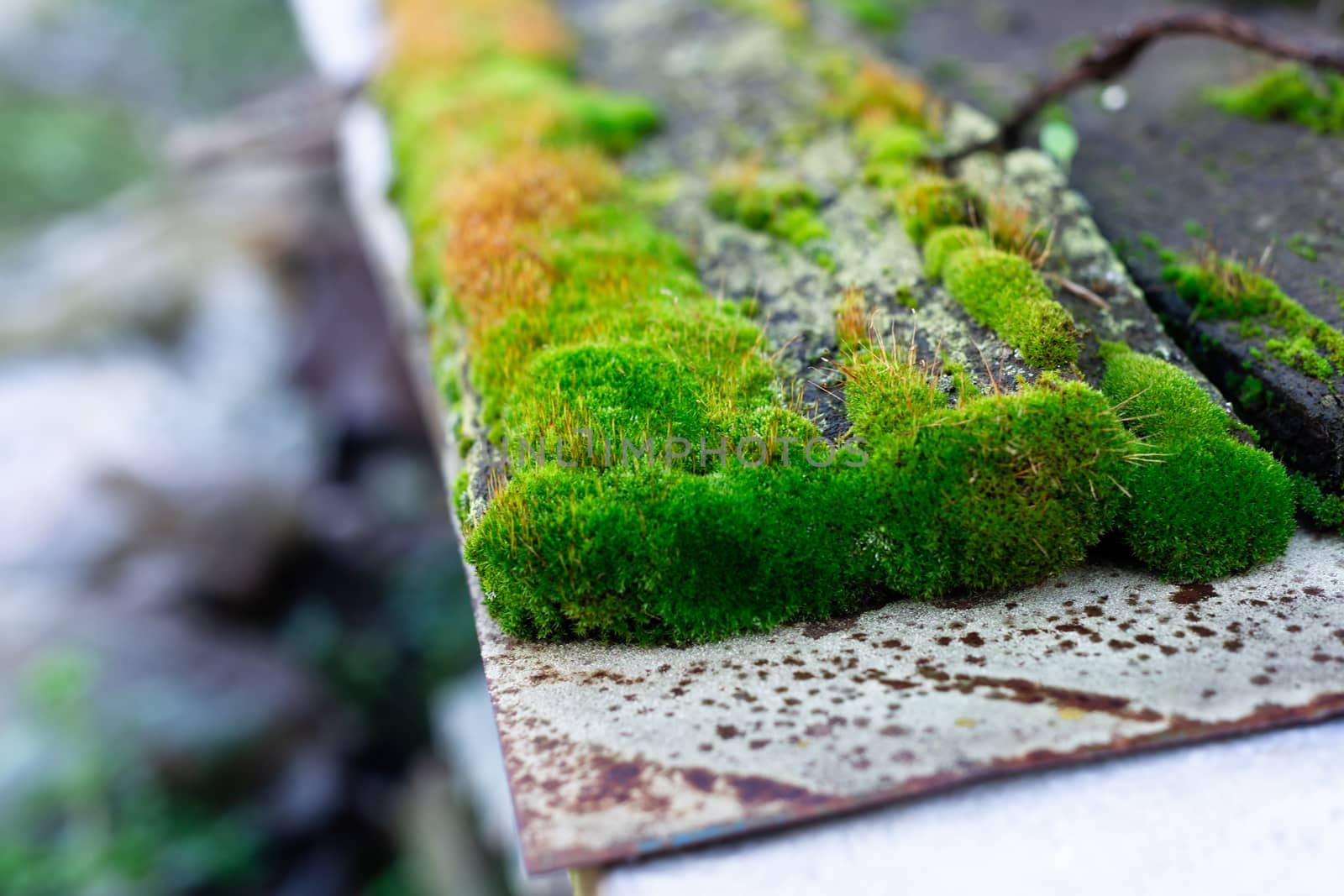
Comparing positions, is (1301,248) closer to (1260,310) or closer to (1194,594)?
(1260,310)

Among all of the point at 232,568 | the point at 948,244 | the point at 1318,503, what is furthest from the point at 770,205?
the point at 232,568

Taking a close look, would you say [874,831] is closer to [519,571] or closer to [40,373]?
[519,571]

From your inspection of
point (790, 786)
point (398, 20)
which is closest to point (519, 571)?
point (790, 786)

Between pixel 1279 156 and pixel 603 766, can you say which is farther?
pixel 1279 156

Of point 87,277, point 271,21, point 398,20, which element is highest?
point 271,21

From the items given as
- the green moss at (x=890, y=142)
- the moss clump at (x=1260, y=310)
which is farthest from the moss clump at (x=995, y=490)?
the green moss at (x=890, y=142)

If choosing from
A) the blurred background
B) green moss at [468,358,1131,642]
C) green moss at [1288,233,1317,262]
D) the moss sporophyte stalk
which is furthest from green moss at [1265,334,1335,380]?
the blurred background
